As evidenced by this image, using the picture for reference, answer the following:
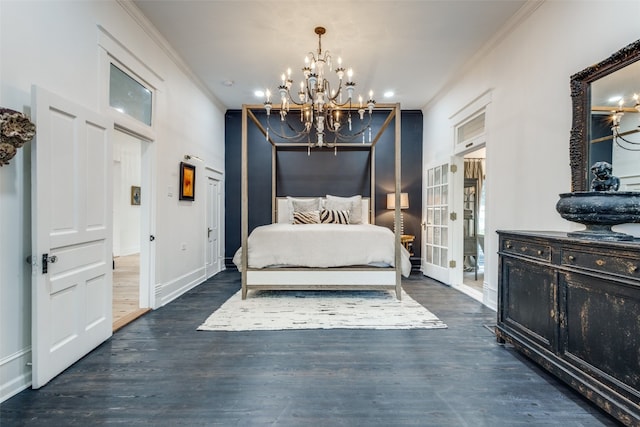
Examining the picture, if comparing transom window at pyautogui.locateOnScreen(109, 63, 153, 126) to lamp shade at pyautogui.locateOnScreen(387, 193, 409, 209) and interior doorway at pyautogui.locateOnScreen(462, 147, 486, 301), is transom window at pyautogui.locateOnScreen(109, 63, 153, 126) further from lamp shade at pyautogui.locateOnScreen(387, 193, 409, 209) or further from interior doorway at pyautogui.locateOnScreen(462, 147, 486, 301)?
interior doorway at pyautogui.locateOnScreen(462, 147, 486, 301)

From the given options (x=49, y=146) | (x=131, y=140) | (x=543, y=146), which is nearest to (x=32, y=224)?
(x=49, y=146)

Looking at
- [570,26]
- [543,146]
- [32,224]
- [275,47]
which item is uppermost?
[275,47]

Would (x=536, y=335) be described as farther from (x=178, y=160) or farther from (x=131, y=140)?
(x=131, y=140)

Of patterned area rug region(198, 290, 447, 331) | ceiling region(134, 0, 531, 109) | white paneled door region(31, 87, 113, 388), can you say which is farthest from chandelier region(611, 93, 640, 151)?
→ white paneled door region(31, 87, 113, 388)

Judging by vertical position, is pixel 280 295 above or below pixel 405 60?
below

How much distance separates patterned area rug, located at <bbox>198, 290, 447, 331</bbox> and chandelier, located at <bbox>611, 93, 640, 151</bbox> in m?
1.95

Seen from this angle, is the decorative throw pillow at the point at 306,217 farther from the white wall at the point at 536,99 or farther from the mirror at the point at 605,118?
the mirror at the point at 605,118

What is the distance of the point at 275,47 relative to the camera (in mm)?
3506

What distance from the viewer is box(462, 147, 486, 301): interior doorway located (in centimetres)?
482

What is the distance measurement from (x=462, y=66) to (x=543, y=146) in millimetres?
1942

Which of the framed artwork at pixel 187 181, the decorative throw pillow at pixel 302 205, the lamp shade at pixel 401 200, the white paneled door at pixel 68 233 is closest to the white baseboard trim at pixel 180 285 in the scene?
the white paneled door at pixel 68 233

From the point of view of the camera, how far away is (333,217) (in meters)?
5.12

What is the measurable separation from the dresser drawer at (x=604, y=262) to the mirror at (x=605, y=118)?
0.64m

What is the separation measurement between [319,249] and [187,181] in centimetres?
208
